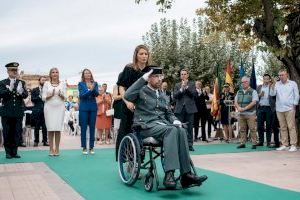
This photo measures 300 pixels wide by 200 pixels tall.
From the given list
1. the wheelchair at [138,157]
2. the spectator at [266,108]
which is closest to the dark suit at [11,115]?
the wheelchair at [138,157]

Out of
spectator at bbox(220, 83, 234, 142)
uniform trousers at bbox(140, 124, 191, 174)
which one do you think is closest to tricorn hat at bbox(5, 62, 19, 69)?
uniform trousers at bbox(140, 124, 191, 174)

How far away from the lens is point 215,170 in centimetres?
793

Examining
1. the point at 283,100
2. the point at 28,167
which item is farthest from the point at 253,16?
the point at 28,167

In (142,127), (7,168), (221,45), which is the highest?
(221,45)

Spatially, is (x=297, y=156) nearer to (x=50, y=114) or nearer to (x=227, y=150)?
(x=227, y=150)

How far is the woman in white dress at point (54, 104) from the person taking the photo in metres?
10.7

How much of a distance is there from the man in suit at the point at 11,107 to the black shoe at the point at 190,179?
19.8 ft

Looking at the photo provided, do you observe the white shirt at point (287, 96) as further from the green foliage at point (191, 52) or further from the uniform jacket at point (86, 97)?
the green foliage at point (191, 52)

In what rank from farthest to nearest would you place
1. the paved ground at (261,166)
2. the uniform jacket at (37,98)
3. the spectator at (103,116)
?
the spectator at (103,116), the uniform jacket at (37,98), the paved ground at (261,166)

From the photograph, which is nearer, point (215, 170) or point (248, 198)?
point (248, 198)

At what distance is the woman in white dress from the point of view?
1072 centimetres

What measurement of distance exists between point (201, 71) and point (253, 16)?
21.0m

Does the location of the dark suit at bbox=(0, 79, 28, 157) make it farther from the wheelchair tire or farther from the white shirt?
the white shirt

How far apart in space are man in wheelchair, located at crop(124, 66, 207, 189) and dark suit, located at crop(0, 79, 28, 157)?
5.19m
